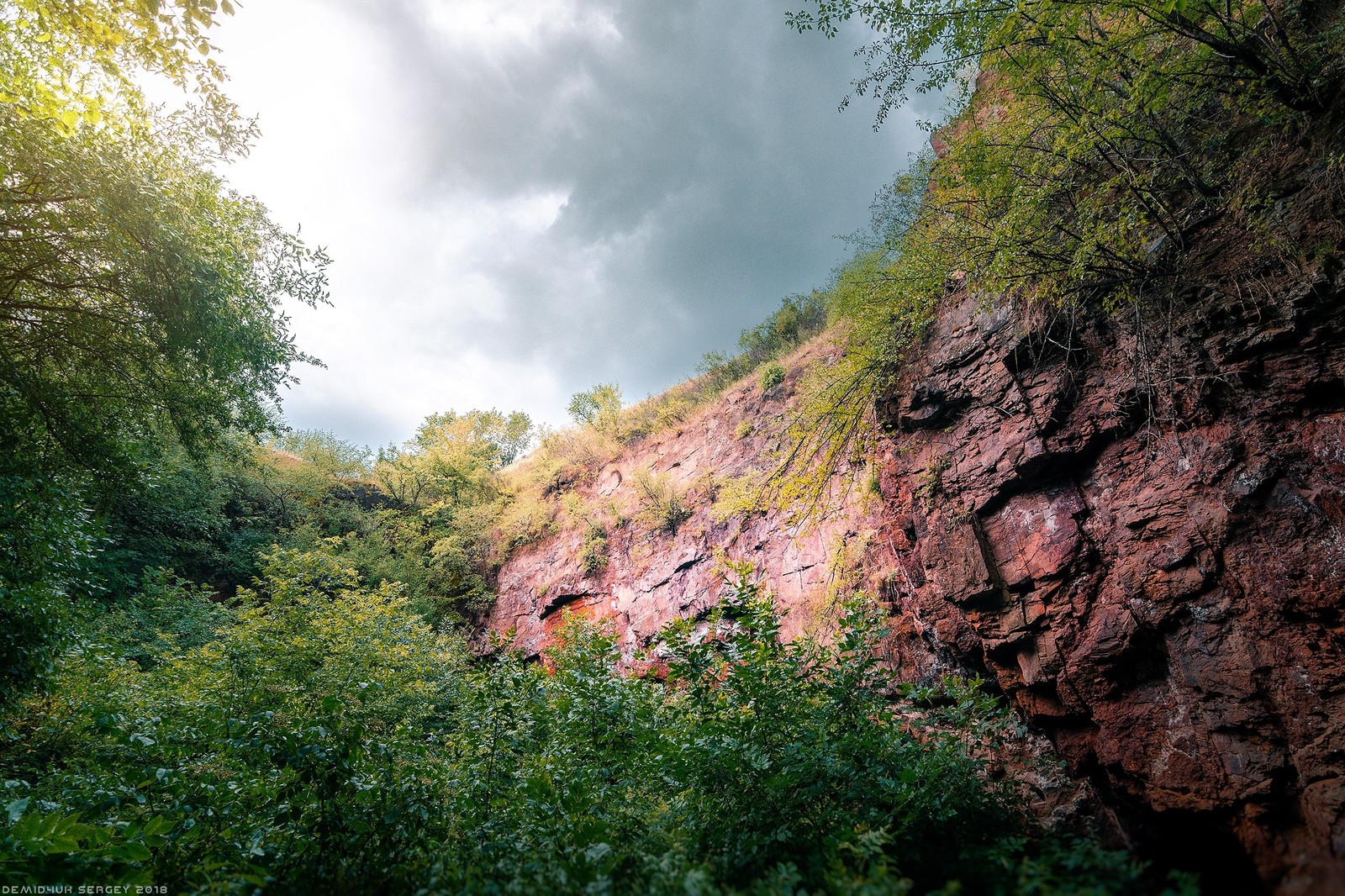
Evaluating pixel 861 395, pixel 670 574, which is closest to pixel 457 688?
pixel 670 574

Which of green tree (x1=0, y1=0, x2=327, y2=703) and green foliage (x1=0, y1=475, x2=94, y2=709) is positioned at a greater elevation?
green tree (x1=0, y1=0, x2=327, y2=703)

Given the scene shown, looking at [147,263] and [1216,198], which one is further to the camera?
[147,263]

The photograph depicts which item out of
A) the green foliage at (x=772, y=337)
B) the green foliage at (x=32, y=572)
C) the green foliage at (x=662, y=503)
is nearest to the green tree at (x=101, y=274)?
the green foliage at (x=32, y=572)

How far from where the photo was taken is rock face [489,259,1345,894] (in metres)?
3.73

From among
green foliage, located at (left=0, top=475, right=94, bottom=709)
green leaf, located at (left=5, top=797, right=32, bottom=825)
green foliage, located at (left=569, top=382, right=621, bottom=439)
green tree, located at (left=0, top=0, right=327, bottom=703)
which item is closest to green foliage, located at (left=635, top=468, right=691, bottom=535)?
green foliage, located at (left=569, top=382, right=621, bottom=439)

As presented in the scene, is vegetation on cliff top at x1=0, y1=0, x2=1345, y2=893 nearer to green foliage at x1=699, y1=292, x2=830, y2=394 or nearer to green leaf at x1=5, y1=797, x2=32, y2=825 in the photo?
green leaf at x1=5, y1=797, x2=32, y2=825

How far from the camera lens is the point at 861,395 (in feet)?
25.1

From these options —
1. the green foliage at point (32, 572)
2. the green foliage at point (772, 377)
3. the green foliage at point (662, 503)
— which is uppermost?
the green foliage at point (772, 377)

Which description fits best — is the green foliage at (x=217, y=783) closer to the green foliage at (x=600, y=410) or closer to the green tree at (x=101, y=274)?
the green tree at (x=101, y=274)

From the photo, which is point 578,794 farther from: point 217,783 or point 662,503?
point 662,503

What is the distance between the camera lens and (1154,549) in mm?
4680

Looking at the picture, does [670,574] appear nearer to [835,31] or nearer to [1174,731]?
[1174,731]

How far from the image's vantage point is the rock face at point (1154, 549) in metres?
3.73

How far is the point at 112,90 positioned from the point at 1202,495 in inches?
436
